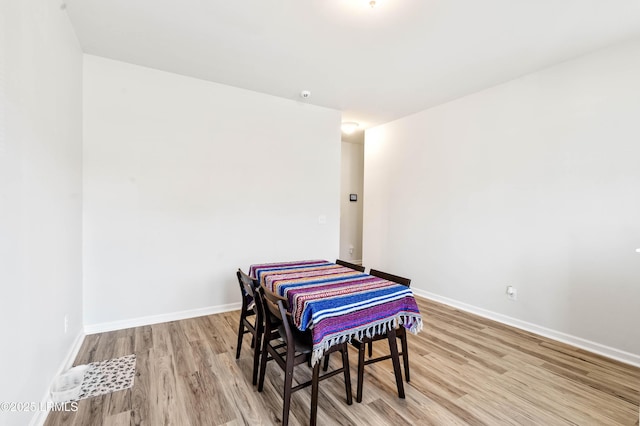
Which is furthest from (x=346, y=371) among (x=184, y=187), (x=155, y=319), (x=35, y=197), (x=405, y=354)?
(x=184, y=187)

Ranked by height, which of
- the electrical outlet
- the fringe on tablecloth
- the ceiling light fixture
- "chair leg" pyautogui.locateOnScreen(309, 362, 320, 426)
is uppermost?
the ceiling light fixture

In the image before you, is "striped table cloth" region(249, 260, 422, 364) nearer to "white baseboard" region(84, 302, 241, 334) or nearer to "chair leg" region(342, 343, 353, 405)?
"chair leg" region(342, 343, 353, 405)

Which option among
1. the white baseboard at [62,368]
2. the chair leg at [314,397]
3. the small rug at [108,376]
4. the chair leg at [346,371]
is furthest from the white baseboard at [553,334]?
the white baseboard at [62,368]

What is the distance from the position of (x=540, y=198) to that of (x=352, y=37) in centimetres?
255

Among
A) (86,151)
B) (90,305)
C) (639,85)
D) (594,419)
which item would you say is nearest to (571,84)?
(639,85)

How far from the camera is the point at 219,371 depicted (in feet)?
7.52

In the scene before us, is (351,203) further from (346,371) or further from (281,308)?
(281,308)

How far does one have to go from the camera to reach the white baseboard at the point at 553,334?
8.37ft

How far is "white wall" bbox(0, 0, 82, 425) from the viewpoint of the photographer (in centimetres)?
136

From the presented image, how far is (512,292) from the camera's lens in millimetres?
3314

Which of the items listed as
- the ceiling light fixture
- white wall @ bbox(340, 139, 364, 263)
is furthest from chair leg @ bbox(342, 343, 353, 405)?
white wall @ bbox(340, 139, 364, 263)

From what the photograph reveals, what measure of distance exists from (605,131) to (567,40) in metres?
0.89

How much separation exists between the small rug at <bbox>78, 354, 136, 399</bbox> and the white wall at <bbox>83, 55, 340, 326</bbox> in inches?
31.5

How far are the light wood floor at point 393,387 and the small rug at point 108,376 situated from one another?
67mm
